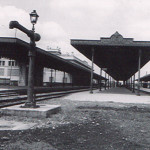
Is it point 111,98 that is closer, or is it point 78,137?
point 78,137

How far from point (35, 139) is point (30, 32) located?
4.19 meters

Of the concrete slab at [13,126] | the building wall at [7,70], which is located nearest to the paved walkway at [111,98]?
the concrete slab at [13,126]

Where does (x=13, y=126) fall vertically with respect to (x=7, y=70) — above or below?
below

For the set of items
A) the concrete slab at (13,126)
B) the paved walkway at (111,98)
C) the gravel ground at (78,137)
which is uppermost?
the paved walkway at (111,98)

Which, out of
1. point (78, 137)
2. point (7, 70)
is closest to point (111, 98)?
point (78, 137)

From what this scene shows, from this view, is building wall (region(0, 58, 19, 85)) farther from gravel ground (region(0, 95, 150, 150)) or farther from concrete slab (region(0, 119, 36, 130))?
gravel ground (region(0, 95, 150, 150))

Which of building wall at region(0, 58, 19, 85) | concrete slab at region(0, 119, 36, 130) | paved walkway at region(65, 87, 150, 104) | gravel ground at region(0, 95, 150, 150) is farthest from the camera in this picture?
building wall at region(0, 58, 19, 85)

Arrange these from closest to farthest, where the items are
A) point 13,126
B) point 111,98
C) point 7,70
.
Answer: point 13,126, point 111,98, point 7,70

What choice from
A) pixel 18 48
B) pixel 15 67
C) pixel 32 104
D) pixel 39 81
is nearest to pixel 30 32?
pixel 32 104

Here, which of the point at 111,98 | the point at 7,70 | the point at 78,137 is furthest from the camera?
the point at 7,70

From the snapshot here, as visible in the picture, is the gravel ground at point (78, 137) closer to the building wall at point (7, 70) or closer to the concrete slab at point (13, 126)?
the concrete slab at point (13, 126)

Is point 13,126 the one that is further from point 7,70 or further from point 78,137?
point 7,70

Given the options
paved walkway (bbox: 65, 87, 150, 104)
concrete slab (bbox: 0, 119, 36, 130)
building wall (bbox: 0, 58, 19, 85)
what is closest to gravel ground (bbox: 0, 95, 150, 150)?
concrete slab (bbox: 0, 119, 36, 130)

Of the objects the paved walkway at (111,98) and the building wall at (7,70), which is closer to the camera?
the paved walkway at (111,98)
